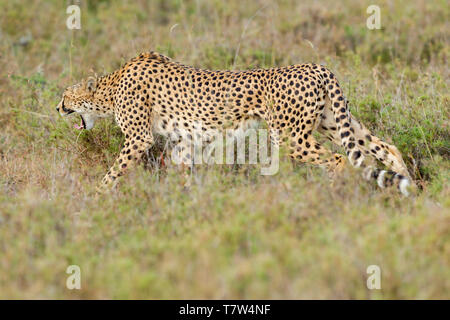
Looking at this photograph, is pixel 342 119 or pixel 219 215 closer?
pixel 219 215

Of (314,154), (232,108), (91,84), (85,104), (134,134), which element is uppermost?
(91,84)

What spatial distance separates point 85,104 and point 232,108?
4.40 feet

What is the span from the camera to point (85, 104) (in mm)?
5340

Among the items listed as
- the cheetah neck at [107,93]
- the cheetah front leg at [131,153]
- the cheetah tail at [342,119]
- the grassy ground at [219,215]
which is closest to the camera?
the grassy ground at [219,215]

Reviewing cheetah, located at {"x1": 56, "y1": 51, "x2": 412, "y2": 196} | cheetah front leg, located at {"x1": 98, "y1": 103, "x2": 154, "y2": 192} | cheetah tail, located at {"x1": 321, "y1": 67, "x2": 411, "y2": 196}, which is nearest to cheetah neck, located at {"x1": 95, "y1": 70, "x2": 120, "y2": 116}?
cheetah, located at {"x1": 56, "y1": 51, "x2": 412, "y2": 196}

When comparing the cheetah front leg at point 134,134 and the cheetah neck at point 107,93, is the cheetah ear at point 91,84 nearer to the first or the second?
the cheetah neck at point 107,93

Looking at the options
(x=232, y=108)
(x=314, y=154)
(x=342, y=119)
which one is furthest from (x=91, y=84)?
(x=342, y=119)

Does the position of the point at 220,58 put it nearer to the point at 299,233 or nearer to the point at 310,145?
the point at 310,145

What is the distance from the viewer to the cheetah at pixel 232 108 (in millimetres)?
4633

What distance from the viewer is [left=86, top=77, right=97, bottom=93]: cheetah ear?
17.4ft

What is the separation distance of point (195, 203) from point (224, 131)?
3.52 feet

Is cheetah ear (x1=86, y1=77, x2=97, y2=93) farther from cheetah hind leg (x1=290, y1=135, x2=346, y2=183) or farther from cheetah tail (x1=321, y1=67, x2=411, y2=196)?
cheetah tail (x1=321, y1=67, x2=411, y2=196)

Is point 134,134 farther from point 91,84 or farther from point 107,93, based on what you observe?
point 91,84

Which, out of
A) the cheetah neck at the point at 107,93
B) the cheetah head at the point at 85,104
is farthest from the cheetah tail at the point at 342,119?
the cheetah head at the point at 85,104
